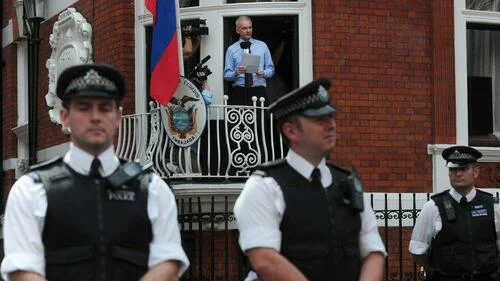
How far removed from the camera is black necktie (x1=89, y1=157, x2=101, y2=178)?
5.17 m

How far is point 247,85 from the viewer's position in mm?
12234

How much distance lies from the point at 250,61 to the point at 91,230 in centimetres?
708

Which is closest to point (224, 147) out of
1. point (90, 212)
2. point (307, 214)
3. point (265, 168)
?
point (265, 168)

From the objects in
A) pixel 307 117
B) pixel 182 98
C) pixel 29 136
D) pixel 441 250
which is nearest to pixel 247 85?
pixel 182 98

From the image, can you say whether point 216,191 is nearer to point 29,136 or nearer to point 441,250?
point 441,250

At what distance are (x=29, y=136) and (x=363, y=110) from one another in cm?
551

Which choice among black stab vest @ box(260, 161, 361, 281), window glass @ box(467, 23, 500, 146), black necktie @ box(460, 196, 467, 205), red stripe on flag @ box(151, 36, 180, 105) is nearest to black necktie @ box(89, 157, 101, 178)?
black stab vest @ box(260, 161, 361, 281)

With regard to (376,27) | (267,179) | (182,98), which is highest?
(376,27)

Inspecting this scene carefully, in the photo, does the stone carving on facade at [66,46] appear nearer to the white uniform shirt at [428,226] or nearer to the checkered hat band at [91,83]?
the white uniform shirt at [428,226]

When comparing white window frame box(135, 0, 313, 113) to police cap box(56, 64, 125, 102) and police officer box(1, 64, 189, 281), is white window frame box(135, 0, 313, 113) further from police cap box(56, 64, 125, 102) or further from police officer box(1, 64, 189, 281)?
police officer box(1, 64, 189, 281)

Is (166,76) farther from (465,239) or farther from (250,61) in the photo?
(465,239)

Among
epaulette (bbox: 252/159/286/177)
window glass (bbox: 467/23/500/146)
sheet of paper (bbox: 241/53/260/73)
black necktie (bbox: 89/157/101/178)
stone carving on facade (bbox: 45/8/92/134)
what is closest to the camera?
black necktie (bbox: 89/157/101/178)

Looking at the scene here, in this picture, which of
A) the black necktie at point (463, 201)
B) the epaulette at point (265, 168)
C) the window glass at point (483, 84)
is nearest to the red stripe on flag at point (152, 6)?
the window glass at point (483, 84)

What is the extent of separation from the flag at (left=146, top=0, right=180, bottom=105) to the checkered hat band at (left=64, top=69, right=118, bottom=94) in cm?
651
